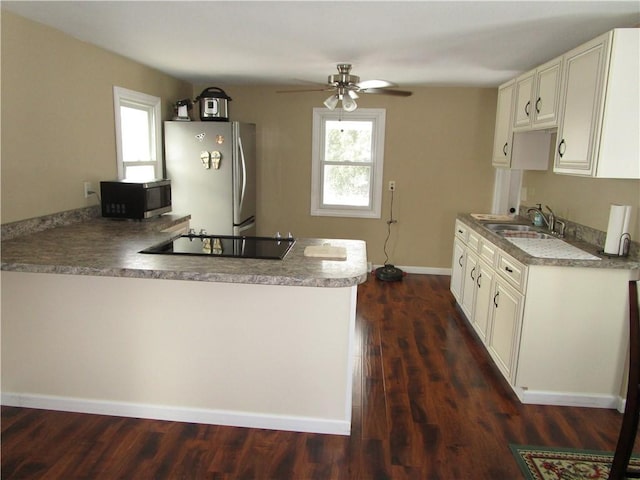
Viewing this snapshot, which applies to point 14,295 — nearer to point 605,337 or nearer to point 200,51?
point 200,51

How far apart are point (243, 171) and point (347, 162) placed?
141 cm

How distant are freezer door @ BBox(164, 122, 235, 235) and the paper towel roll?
127 inches

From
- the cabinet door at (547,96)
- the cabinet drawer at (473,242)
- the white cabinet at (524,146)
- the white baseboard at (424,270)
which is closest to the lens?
the cabinet door at (547,96)

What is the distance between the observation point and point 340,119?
17.9 ft

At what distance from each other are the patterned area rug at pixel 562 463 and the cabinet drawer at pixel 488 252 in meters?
1.35

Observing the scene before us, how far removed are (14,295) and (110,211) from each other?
1.14 meters

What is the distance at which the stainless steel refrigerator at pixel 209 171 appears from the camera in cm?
452

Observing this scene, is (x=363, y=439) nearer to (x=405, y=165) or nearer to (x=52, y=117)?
(x=52, y=117)

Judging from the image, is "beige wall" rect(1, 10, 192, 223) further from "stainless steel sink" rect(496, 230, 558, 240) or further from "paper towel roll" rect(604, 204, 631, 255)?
"paper towel roll" rect(604, 204, 631, 255)

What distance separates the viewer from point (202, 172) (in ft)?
15.1

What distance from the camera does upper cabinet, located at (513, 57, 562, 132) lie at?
307 cm

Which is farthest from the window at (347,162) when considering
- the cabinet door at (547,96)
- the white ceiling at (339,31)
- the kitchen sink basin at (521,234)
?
the cabinet door at (547,96)

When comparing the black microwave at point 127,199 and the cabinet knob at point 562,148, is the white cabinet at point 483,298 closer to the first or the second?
the cabinet knob at point 562,148

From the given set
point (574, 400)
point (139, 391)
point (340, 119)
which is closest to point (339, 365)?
point (139, 391)
